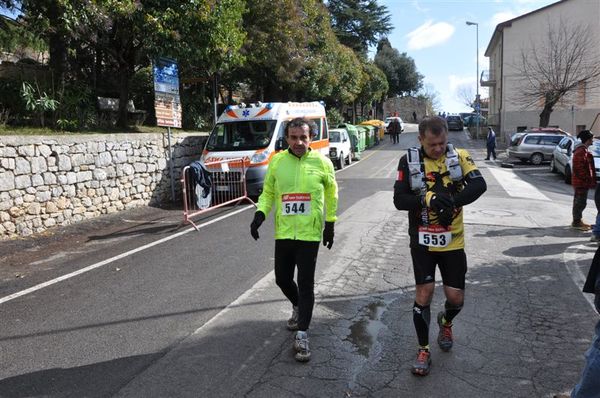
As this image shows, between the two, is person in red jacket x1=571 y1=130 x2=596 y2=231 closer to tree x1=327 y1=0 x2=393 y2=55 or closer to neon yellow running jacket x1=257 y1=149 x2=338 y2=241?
neon yellow running jacket x1=257 y1=149 x2=338 y2=241

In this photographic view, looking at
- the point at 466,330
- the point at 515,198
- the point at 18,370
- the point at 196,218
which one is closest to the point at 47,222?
the point at 196,218

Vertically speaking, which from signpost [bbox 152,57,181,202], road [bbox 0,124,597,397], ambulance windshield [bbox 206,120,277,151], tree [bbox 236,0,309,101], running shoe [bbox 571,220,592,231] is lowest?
road [bbox 0,124,597,397]

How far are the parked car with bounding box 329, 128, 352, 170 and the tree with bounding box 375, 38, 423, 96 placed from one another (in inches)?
1807

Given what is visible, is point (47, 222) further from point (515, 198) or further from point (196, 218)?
point (515, 198)

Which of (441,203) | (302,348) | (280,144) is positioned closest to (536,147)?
(280,144)

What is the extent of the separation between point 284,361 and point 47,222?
720cm

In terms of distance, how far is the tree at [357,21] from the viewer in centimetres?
4381

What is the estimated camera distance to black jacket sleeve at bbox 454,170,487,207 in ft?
11.9

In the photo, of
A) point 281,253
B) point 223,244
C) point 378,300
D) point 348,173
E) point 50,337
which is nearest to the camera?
point 281,253

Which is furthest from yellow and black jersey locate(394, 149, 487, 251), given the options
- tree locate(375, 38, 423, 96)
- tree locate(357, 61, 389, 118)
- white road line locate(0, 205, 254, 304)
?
tree locate(375, 38, 423, 96)

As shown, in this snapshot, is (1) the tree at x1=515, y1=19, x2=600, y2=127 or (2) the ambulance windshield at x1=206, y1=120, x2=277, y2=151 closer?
(2) the ambulance windshield at x1=206, y1=120, x2=277, y2=151

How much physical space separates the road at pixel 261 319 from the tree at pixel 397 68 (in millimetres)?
59989

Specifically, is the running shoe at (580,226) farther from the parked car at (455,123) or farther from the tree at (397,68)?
the tree at (397,68)

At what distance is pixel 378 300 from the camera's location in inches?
213
